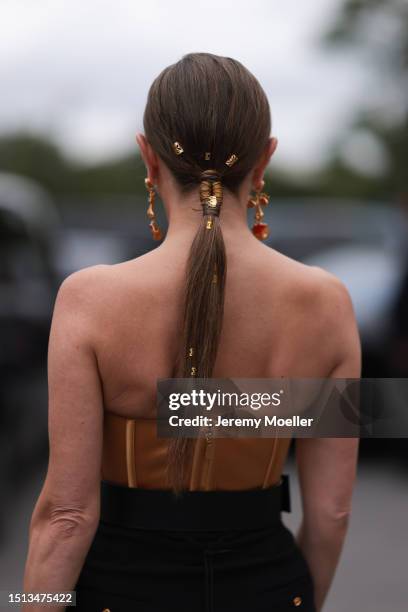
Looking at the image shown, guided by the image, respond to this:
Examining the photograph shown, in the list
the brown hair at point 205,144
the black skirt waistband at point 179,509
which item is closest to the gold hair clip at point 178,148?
the brown hair at point 205,144

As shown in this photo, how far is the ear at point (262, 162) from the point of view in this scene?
2292 mm

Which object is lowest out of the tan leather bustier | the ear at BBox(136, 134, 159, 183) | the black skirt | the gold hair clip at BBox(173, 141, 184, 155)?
the black skirt

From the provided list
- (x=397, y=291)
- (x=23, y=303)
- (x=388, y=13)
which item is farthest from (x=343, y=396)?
(x=388, y=13)

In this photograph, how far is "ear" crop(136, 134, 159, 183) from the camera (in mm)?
2295

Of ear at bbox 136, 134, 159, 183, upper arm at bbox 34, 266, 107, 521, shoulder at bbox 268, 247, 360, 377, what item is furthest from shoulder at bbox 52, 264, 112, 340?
shoulder at bbox 268, 247, 360, 377

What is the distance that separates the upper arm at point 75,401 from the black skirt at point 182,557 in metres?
0.10

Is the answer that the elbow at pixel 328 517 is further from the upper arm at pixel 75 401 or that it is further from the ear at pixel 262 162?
the ear at pixel 262 162

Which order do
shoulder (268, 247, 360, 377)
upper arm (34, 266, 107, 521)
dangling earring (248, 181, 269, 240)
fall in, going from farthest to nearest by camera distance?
dangling earring (248, 181, 269, 240) → shoulder (268, 247, 360, 377) → upper arm (34, 266, 107, 521)

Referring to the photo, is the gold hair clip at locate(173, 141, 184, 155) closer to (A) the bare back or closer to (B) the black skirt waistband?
(A) the bare back

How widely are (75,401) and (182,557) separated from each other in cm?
40

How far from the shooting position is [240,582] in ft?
7.27

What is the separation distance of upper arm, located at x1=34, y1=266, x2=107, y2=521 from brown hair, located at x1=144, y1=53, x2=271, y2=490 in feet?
0.57

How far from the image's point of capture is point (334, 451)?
2.42 m

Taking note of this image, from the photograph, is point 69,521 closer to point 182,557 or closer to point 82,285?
point 182,557
